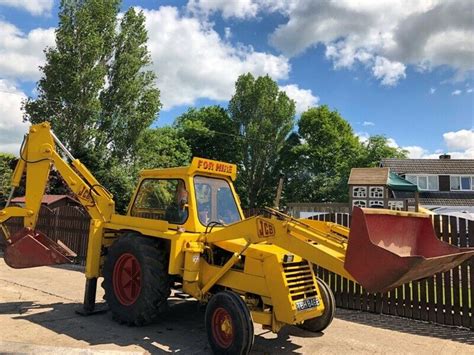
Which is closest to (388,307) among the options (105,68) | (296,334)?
(296,334)

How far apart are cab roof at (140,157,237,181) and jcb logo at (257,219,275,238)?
1.53 m

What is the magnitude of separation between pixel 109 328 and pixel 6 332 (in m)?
1.33

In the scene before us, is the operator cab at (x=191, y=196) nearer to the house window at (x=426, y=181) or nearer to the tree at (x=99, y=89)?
the tree at (x=99, y=89)

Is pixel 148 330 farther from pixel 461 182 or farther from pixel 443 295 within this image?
pixel 461 182


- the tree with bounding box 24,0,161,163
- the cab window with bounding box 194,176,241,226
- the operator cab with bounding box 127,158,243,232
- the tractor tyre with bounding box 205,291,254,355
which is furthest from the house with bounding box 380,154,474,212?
the tractor tyre with bounding box 205,291,254,355

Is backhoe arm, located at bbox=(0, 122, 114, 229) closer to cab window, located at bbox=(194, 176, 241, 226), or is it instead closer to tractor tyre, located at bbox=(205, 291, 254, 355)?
cab window, located at bbox=(194, 176, 241, 226)

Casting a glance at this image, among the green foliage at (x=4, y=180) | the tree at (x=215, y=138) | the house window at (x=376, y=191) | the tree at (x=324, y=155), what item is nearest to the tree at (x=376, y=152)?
the tree at (x=324, y=155)

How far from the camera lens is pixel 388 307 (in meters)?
7.76

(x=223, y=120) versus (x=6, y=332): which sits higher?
(x=223, y=120)

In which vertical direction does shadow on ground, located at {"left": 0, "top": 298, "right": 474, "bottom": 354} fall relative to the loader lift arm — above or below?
below

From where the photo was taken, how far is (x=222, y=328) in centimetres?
512

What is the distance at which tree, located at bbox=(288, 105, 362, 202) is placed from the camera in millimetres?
40125

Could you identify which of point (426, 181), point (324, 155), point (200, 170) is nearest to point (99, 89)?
point (200, 170)

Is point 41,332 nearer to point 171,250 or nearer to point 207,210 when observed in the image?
point 171,250
